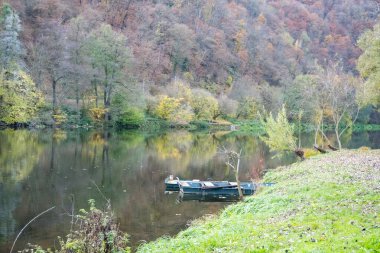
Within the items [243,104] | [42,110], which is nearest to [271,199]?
[42,110]

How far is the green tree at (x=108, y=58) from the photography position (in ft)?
218

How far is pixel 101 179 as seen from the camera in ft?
89.2

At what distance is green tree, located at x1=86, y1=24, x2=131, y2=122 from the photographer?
66562mm

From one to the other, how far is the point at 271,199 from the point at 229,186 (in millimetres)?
8854

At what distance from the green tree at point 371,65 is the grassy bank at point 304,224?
54.0ft

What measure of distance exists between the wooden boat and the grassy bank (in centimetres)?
655

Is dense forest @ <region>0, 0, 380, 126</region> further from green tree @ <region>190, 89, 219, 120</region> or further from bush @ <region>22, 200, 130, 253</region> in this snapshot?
bush @ <region>22, 200, 130, 253</region>

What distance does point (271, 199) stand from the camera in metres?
16.2

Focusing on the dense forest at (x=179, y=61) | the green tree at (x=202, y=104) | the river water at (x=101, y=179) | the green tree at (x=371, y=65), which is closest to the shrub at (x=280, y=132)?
the river water at (x=101, y=179)

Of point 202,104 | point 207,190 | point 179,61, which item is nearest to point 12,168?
point 207,190

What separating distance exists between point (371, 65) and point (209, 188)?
1775 cm

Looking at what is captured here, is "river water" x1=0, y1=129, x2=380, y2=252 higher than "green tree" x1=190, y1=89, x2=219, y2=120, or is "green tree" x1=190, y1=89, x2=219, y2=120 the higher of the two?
"green tree" x1=190, y1=89, x2=219, y2=120

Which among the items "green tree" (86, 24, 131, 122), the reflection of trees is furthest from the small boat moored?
"green tree" (86, 24, 131, 122)

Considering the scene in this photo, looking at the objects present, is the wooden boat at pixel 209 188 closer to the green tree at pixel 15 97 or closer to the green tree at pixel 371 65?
the green tree at pixel 371 65
